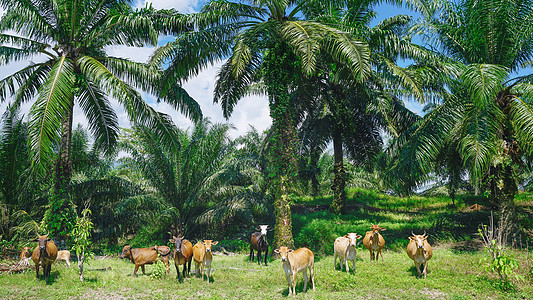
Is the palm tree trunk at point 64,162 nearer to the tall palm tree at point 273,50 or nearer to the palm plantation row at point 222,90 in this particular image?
the palm plantation row at point 222,90

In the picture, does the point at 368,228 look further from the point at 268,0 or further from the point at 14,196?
the point at 14,196

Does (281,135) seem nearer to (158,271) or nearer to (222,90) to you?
(222,90)

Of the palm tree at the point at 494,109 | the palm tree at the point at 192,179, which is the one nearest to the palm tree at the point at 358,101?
the palm tree at the point at 494,109

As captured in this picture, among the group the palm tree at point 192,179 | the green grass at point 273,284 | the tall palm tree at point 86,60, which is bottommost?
the green grass at point 273,284

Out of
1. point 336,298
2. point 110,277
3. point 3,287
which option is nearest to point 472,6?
point 336,298

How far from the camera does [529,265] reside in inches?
383

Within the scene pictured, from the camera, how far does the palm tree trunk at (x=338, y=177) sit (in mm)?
20781

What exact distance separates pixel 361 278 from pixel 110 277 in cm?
668

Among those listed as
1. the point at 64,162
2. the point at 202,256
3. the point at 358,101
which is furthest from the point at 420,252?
the point at 358,101

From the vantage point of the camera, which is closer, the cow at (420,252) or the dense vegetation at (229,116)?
the cow at (420,252)

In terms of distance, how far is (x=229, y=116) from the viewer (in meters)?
17.5

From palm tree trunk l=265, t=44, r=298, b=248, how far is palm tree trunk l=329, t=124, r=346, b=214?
7268 millimetres

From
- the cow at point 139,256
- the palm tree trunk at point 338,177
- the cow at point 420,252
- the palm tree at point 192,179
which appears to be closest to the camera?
the cow at point 420,252

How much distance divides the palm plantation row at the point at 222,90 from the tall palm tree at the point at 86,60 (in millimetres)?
50
